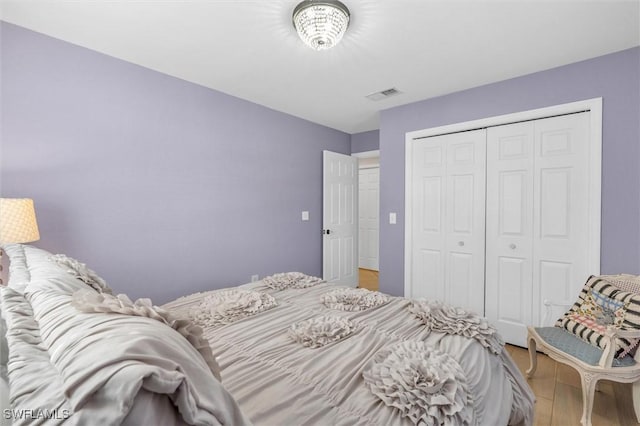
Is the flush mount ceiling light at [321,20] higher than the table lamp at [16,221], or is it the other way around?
the flush mount ceiling light at [321,20]

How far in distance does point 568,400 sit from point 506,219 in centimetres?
147

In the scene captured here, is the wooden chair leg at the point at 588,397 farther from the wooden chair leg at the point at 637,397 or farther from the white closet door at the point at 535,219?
the white closet door at the point at 535,219

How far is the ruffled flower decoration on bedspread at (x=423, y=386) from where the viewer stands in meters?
0.89

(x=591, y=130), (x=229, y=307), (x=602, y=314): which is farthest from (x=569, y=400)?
(x=229, y=307)

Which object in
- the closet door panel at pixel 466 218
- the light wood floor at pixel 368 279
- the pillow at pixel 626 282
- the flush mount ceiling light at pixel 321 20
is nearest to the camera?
the flush mount ceiling light at pixel 321 20

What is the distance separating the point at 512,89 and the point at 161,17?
2965 mm

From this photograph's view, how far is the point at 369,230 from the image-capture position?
615 centimetres

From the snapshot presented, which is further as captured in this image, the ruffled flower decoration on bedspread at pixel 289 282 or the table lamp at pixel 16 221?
the ruffled flower decoration on bedspread at pixel 289 282

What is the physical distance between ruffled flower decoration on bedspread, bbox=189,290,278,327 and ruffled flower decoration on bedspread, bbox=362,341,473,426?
794 mm

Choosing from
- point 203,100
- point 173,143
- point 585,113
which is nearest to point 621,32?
point 585,113

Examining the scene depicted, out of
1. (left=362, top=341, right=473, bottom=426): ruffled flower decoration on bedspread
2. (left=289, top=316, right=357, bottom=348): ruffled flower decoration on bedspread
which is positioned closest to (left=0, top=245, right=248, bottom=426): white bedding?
(left=362, top=341, right=473, bottom=426): ruffled flower decoration on bedspread

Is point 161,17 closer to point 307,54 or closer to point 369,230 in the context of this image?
point 307,54

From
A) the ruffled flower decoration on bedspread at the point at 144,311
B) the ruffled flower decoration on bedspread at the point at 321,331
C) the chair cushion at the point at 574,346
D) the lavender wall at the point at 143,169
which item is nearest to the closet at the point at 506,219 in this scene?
the chair cushion at the point at 574,346

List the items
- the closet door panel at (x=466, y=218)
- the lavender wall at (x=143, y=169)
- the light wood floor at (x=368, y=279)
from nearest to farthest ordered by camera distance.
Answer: the lavender wall at (x=143, y=169)
the closet door panel at (x=466, y=218)
the light wood floor at (x=368, y=279)
